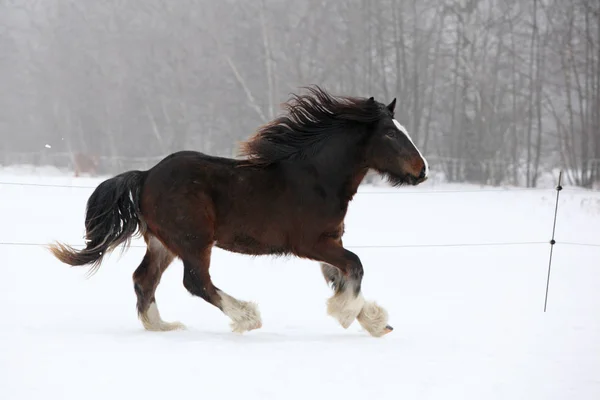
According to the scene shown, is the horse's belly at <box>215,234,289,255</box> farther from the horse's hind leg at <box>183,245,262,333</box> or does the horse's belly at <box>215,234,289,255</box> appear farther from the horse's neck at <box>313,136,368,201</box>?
the horse's neck at <box>313,136,368,201</box>

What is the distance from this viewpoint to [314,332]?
605 centimetres

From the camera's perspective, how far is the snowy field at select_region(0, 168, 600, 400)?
426 centimetres

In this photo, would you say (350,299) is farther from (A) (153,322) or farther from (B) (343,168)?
(A) (153,322)

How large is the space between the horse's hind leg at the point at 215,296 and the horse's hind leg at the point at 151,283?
37cm

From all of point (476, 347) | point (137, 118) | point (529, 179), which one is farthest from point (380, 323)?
point (137, 118)

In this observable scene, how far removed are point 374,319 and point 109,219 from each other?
2322 millimetres

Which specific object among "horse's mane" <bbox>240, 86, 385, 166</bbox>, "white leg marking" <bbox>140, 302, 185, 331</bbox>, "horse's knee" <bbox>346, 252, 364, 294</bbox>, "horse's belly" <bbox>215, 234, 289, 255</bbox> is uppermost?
"horse's mane" <bbox>240, 86, 385, 166</bbox>

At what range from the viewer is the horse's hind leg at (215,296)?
18.6ft

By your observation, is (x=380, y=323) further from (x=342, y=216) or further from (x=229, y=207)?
(x=229, y=207)

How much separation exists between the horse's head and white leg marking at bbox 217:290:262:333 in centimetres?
159

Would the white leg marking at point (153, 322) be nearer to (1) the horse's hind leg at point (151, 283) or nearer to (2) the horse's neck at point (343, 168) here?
(1) the horse's hind leg at point (151, 283)

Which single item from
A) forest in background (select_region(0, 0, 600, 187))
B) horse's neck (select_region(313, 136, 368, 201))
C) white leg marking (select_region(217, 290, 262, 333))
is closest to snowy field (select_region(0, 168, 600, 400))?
white leg marking (select_region(217, 290, 262, 333))

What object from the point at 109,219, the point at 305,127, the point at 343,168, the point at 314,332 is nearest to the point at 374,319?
the point at 314,332

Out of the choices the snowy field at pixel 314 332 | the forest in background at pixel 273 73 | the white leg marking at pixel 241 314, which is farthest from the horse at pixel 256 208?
the forest in background at pixel 273 73
